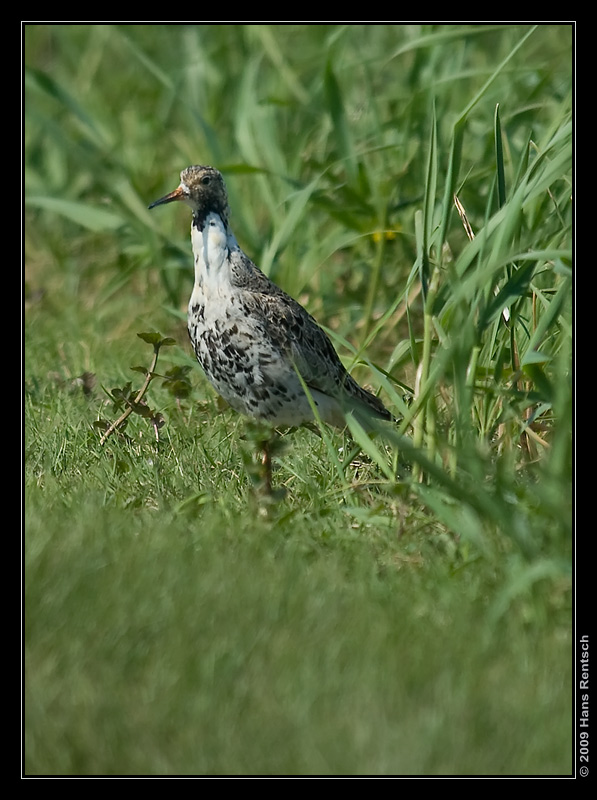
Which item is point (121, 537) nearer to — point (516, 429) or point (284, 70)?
point (516, 429)

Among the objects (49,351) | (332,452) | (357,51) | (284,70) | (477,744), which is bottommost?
(477,744)

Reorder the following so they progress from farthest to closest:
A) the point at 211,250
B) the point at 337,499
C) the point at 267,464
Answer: the point at 211,250 → the point at 267,464 → the point at 337,499

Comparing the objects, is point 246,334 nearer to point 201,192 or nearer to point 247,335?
point 247,335

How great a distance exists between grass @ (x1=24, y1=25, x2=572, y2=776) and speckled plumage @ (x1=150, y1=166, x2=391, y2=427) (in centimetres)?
19

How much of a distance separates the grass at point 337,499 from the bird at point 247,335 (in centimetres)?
19

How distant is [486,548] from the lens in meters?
3.81

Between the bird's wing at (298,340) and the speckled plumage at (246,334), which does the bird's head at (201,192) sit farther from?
the bird's wing at (298,340)

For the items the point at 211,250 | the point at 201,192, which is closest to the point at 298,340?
the point at 211,250

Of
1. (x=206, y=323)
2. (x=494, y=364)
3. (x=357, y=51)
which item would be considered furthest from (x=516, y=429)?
(x=357, y=51)

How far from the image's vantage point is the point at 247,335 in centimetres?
482

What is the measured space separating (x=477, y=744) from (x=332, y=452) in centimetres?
153

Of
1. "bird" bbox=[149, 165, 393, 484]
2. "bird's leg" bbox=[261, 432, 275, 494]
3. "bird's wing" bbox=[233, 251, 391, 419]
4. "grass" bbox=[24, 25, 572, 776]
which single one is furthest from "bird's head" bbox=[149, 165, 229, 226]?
"bird's leg" bbox=[261, 432, 275, 494]

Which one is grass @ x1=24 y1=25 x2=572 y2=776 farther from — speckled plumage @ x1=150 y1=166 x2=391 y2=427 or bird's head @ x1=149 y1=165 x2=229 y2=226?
bird's head @ x1=149 y1=165 x2=229 y2=226

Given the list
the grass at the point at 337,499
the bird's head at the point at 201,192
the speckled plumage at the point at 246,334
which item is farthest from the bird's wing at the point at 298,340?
the bird's head at the point at 201,192
